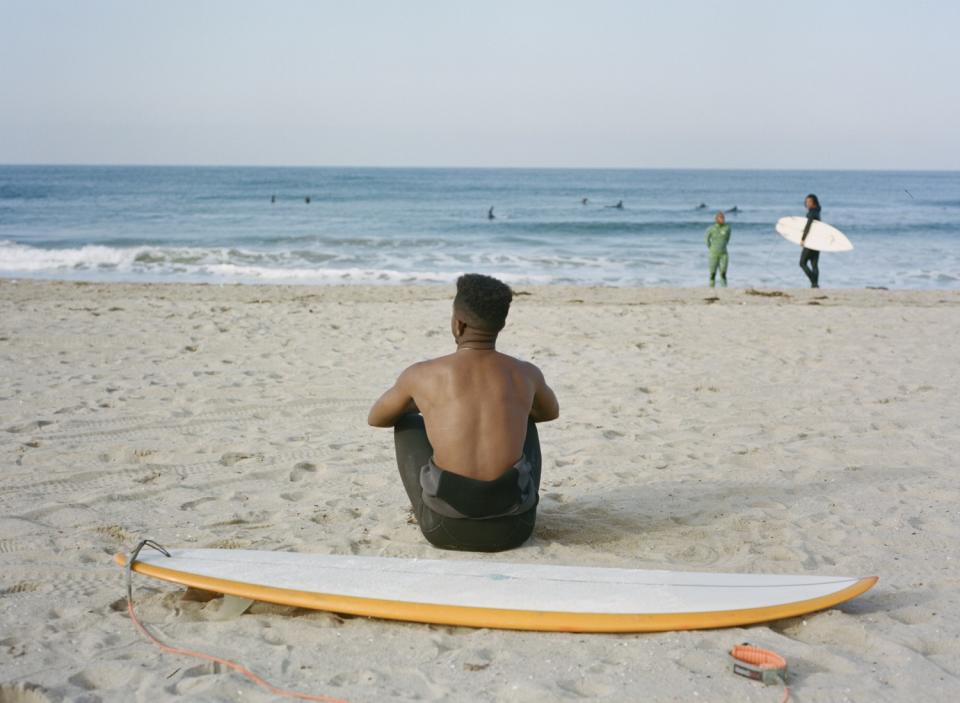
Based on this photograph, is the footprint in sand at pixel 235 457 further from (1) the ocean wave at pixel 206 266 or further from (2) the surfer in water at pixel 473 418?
(1) the ocean wave at pixel 206 266

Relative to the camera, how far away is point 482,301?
336 cm

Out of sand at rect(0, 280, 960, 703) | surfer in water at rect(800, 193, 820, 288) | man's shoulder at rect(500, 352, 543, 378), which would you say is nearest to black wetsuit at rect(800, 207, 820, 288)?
surfer in water at rect(800, 193, 820, 288)

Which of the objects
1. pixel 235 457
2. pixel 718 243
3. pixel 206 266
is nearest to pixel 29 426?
pixel 235 457

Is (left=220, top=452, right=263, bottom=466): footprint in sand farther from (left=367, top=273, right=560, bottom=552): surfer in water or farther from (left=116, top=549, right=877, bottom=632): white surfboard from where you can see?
(left=367, top=273, right=560, bottom=552): surfer in water

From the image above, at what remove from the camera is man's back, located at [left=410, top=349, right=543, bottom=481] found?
338 centimetres

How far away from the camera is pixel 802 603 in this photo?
2982mm

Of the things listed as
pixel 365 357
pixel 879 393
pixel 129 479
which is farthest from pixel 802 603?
pixel 365 357

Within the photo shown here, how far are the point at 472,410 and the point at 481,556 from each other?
0.64m

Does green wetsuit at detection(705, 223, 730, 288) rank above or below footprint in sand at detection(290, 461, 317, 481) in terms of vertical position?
above

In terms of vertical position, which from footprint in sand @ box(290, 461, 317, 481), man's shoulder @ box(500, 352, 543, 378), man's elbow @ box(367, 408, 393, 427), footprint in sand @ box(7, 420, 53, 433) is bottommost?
footprint in sand @ box(290, 461, 317, 481)

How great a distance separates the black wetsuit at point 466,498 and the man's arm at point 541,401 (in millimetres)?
63

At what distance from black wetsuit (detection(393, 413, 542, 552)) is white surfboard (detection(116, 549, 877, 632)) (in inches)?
8.8

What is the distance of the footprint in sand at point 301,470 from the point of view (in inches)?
185

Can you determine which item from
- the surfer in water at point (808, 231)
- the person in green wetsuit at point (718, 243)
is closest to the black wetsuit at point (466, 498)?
the surfer in water at point (808, 231)
